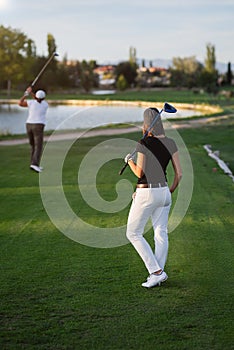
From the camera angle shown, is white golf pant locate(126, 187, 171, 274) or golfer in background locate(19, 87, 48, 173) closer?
white golf pant locate(126, 187, 171, 274)

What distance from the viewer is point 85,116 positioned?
46656mm

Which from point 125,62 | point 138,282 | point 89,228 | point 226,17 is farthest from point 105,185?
point 125,62

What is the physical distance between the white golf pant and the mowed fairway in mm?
296

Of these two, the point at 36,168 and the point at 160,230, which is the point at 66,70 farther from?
the point at 160,230

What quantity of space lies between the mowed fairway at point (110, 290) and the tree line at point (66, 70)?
7486 centimetres

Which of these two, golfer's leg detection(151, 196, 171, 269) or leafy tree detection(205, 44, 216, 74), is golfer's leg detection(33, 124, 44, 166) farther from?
leafy tree detection(205, 44, 216, 74)

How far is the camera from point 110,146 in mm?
19750

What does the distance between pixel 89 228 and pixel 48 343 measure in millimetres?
3731

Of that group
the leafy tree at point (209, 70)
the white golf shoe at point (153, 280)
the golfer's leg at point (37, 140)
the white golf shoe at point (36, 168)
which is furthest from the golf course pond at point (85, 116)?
the leafy tree at point (209, 70)

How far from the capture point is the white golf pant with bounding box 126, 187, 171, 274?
5695 millimetres

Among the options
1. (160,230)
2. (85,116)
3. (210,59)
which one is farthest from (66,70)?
(160,230)

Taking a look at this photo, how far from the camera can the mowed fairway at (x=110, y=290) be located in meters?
4.62

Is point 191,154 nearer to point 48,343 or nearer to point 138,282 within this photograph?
point 138,282

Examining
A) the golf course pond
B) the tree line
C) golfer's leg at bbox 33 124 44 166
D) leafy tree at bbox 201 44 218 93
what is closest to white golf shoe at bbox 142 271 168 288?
golfer's leg at bbox 33 124 44 166
